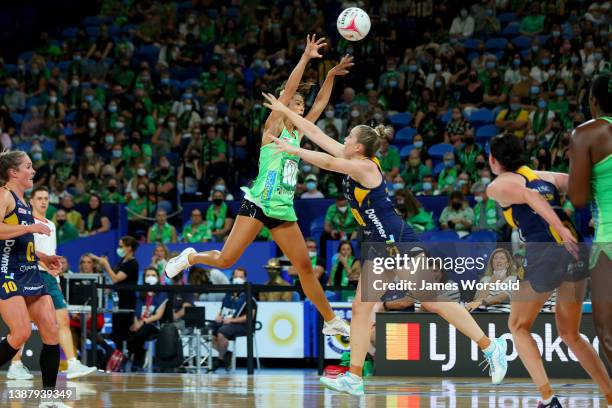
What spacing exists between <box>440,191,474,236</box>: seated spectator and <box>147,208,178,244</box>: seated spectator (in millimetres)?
4854

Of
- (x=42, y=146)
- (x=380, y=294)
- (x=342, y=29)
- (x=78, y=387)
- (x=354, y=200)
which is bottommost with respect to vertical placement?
(x=78, y=387)

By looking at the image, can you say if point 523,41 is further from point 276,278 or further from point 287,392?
point 287,392

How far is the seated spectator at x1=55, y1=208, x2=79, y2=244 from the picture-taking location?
60.8 ft

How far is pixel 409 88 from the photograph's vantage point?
2045cm

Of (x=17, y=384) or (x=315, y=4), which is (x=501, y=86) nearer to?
(x=315, y=4)

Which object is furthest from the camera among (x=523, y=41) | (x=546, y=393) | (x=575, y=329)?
(x=523, y=41)

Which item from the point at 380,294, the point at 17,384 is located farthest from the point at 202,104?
the point at 380,294

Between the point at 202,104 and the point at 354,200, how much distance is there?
48.2 feet

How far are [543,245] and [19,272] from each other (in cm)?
409

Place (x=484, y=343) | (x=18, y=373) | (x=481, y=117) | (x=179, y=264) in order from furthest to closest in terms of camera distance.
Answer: (x=481, y=117)
(x=18, y=373)
(x=179, y=264)
(x=484, y=343)

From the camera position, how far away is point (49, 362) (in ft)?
27.2

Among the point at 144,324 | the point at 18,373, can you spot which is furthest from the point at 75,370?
the point at 144,324

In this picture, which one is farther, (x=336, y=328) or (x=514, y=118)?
(x=514, y=118)

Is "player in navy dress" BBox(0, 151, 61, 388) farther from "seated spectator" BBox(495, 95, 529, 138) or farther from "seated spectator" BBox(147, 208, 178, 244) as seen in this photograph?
"seated spectator" BBox(495, 95, 529, 138)
